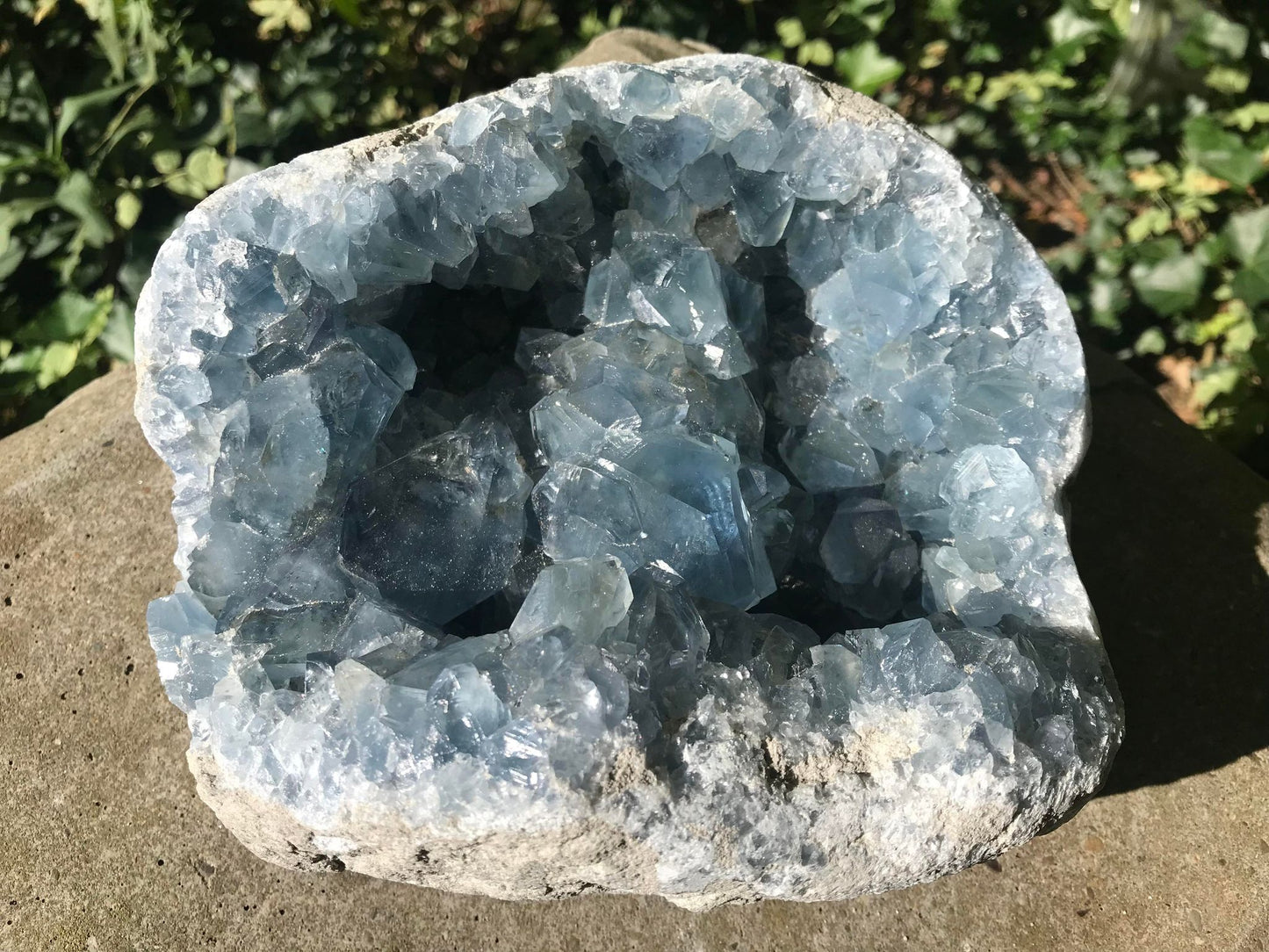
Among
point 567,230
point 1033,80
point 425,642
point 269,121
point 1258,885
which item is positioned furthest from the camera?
point 1033,80

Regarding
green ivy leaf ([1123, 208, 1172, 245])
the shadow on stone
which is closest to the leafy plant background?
green ivy leaf ([1123, 208, 1172, 245])

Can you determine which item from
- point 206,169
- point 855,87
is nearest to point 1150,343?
point 855,87

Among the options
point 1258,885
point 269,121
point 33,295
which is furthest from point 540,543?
point 33,295

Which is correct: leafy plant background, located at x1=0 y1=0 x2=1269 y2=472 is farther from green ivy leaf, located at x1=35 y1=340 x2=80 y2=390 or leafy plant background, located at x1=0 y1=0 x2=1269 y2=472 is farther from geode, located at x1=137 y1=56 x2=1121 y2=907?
geode, located at x1=137 y1=56 x2=1121 y2=907

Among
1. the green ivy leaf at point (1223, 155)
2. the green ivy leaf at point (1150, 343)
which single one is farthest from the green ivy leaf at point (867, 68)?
the green ivy leaf at point (1150, 343)

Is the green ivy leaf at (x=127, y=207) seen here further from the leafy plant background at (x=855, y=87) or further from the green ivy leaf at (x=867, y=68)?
the green ivy leaf at (x=867, y=68)

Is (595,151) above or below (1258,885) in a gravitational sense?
above

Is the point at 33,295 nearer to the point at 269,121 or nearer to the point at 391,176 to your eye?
the point at 269,121
